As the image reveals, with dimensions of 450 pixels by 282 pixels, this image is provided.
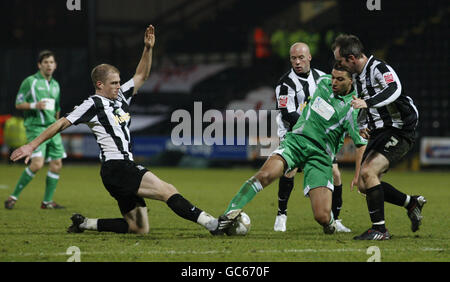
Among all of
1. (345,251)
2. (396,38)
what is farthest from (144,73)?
(396,38)

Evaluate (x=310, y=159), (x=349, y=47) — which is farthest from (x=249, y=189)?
(x=349, y=47)

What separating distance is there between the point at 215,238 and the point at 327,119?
4.98ft

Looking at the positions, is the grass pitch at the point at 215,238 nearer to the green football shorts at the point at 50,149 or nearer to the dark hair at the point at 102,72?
the green football shorts at the point at 50,149

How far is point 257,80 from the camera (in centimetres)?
2481

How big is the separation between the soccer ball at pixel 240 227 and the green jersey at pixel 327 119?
0.98 meters

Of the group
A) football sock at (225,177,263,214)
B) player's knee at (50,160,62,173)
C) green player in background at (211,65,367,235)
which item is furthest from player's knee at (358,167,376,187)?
player's knee at (50,160,62,173)

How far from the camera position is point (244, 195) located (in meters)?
6.43

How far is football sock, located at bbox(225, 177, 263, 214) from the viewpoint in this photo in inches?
252

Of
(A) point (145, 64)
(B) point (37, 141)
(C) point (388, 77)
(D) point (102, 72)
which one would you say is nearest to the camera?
(B) point (37, 141)

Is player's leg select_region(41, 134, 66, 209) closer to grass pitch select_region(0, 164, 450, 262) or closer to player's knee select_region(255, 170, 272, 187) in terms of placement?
grass pitch select_region(0, 164, 450, 262)

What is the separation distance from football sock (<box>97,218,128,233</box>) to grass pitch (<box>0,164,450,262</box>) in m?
0.07

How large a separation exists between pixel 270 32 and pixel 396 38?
15.5ft

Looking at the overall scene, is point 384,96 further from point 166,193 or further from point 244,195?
point 166,193

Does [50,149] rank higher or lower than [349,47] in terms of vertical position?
lower
